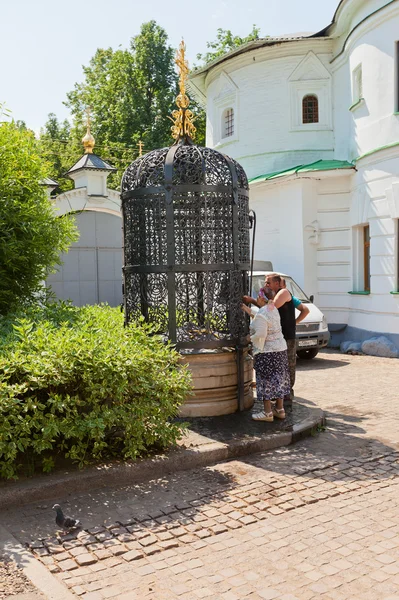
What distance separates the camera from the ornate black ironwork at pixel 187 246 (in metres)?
7.35

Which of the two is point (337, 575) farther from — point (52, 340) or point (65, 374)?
point (52, 340)

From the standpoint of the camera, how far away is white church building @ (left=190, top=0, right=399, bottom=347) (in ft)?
47.9

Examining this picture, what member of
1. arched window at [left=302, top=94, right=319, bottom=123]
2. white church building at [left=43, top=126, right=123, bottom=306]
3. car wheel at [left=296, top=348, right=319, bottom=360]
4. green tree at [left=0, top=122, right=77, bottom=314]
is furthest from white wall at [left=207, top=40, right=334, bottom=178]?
green tree at [left=0, top=122, right=77, bottom=314]

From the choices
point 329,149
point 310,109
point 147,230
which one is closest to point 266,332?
point 147,230

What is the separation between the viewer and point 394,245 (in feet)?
47.1

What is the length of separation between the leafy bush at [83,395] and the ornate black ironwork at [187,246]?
127 cm

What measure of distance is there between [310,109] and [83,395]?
615 inches

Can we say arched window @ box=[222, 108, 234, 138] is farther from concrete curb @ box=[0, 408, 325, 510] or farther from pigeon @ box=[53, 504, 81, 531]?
pigeon @ box=[53, 504, 81, 531]

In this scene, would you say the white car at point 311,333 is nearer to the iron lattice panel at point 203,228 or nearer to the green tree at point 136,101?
the iron lattice panel at point 203,228

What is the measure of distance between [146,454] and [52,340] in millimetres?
1399

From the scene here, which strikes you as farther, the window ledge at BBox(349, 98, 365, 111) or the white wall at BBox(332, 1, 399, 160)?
the window ledge at BBox(349, 98, 365, 111)

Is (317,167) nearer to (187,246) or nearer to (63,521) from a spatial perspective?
(187,246)

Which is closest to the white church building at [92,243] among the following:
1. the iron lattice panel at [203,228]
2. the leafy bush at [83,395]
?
the iron lattice panel at [203,228]

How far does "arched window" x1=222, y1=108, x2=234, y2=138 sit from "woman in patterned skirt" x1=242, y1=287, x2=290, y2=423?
14.7 metres
